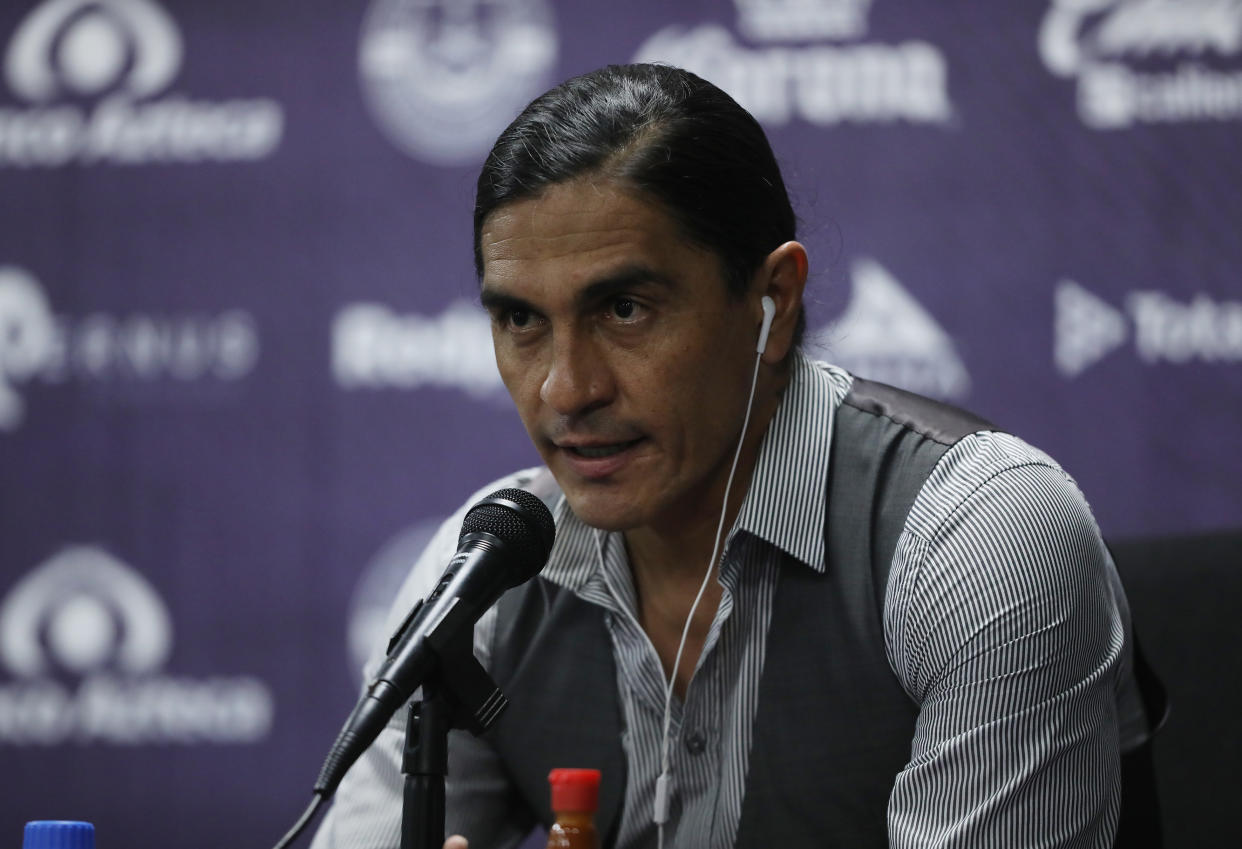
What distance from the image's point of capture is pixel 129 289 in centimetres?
244

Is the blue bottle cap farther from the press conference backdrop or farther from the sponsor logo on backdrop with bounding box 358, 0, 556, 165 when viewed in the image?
the sponsor logo on backdrop with bounding box 358, 0, 556, 165

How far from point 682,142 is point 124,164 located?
1.52 meters

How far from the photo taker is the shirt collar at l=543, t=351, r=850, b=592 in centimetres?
134

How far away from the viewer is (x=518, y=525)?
0.97 metres

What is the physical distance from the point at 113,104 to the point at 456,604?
1.92 meters

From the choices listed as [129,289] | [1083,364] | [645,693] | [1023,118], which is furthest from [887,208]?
[129,289]

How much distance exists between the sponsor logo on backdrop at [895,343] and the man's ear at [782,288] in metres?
0.79

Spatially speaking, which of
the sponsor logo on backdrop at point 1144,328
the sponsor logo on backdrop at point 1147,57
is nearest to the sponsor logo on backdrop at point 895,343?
the sponsor logo on backdrop at point 1144,328

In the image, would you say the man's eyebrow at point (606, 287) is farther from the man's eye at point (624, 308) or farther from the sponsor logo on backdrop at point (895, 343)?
the sponsor logo on backdrop at point (895, 343)

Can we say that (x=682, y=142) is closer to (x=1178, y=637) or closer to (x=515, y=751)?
(x=515, y=751)

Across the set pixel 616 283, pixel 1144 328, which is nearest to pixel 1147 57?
pixel 1144 328

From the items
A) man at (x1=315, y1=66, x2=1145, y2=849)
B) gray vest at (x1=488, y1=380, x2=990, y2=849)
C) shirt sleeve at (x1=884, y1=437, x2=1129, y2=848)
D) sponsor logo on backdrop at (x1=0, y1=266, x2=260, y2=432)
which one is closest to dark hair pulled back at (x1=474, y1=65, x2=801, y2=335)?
man at (x1=315, y1=66, x2=1145, y2=849)

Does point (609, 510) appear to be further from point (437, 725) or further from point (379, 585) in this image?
point (379, 585)

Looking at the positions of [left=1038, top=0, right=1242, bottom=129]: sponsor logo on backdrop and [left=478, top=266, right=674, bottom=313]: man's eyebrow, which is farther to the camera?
[left=1038, top=0, right=1242, bottom=129]: sponsor logo on backdrop
